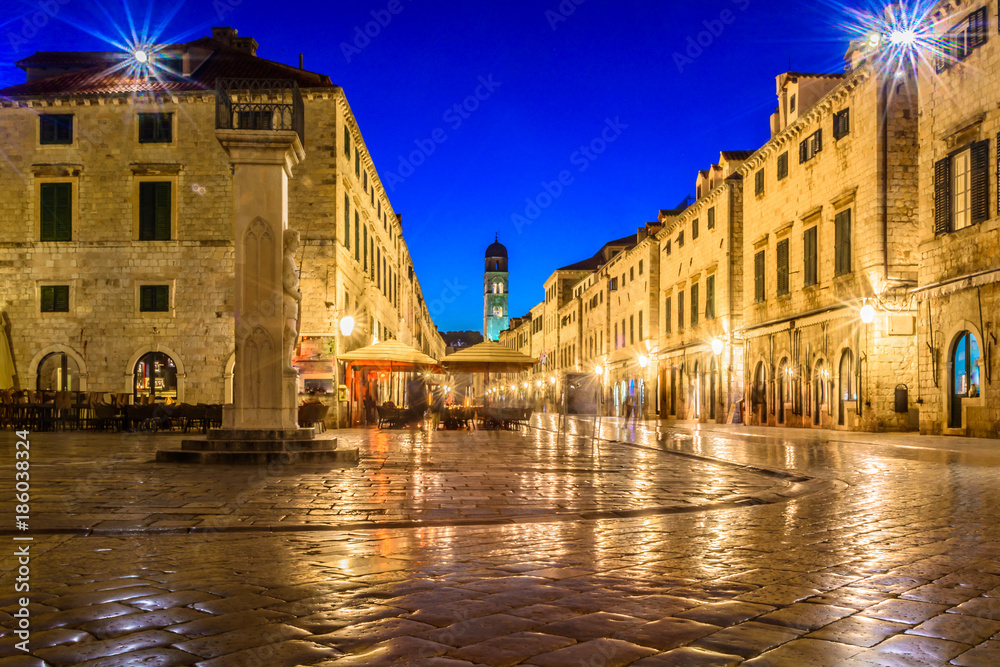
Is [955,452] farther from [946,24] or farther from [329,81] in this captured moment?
[329,81]

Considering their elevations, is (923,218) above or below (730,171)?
below

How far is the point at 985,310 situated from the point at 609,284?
38573 millimetres

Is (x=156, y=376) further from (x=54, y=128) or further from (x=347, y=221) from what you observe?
(x=54, y=128)

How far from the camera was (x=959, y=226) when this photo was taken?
→ 19.3 m

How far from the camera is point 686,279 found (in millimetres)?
39719

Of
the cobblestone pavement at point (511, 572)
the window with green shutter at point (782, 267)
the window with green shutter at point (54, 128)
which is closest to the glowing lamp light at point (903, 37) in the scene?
the window with green shutter at point (782, 267)

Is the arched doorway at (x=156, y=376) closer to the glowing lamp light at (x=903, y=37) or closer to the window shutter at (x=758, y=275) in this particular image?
the window shutter at (x=758, y=275)

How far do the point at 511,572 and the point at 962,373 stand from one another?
60.6 ft

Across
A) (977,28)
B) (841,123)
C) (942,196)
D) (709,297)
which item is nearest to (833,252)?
(841,123)

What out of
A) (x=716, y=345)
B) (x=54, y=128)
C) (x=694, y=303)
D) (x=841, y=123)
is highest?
(x=54, y=128)

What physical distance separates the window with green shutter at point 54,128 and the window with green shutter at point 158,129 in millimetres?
2494

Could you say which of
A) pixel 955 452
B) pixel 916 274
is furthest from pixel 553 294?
pixel 955 452

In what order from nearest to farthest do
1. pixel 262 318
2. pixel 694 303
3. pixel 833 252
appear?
pixel 262 318, pixel 833 252, pixel 694 303

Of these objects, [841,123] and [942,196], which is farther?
[841,123]
